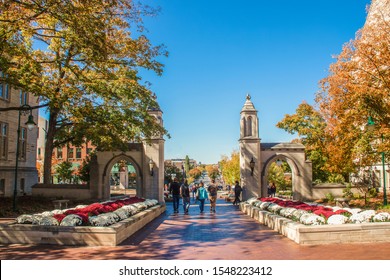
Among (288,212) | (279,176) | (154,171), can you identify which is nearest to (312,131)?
(279,176)

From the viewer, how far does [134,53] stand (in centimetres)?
2159

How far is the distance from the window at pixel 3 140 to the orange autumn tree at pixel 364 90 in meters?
23.5

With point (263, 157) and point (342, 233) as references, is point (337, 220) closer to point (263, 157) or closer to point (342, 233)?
point (342, 233)

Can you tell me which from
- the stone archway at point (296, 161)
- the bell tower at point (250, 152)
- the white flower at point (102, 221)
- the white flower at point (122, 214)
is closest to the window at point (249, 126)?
the bell tower at point (250, 152)

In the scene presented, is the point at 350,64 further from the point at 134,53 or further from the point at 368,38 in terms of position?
the point at 134,53

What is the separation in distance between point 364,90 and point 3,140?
25.2 metres

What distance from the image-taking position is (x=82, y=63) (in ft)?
68.8

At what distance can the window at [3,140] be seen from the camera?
2816 centimetres

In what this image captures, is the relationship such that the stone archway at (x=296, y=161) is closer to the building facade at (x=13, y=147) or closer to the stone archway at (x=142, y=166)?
the stone archway at (x=142, y=166)

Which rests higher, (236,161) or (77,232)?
(236,161)

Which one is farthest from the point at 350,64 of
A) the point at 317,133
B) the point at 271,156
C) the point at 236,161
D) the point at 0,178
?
the point at 236,161
